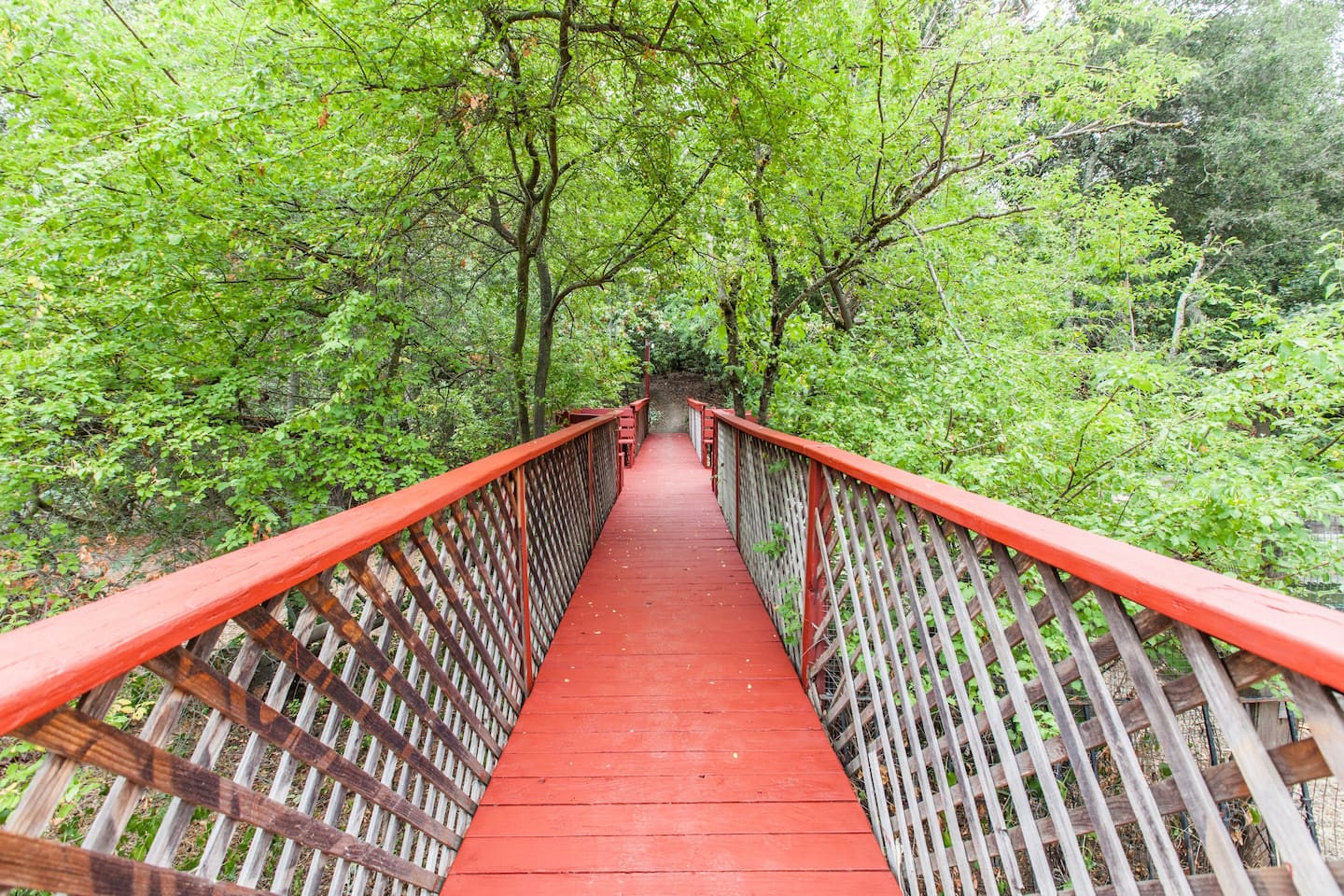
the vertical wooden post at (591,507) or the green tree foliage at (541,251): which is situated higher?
the green tree foliage at (541,251)

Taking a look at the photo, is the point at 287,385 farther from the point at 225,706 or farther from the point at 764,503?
the point at 225,706

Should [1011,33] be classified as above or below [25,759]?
above

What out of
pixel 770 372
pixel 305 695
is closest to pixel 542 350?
pixel 770 372

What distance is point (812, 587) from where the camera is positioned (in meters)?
2.48

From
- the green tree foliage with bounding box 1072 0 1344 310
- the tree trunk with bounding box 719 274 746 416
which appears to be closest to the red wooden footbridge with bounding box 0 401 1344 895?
the tree trunk with bounding box 719 274 746 416

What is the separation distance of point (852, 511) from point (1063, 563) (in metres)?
1.07

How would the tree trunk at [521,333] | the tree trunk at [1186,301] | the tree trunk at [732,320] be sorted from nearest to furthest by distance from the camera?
the tree trunk at [1186,301]
the tree trunk at [732,320]
the tree trunk at [521,333]

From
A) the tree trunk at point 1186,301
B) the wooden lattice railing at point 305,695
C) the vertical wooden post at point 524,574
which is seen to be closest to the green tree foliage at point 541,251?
the tree trunk at point 1186,301

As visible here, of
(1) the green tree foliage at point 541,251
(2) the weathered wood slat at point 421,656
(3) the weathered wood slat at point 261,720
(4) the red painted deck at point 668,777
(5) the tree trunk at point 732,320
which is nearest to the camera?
(3) the weathered wood slat at point 261,720

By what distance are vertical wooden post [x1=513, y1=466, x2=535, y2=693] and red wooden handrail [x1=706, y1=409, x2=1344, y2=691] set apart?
1844 mm

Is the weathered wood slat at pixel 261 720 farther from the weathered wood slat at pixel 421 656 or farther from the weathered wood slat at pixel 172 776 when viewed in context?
the weathered wood slat at pixel 421 656

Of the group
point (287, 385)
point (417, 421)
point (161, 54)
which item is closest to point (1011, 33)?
point (417, 421)

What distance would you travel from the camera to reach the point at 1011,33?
405 centimetres

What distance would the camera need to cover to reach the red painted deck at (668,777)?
1601 mm
